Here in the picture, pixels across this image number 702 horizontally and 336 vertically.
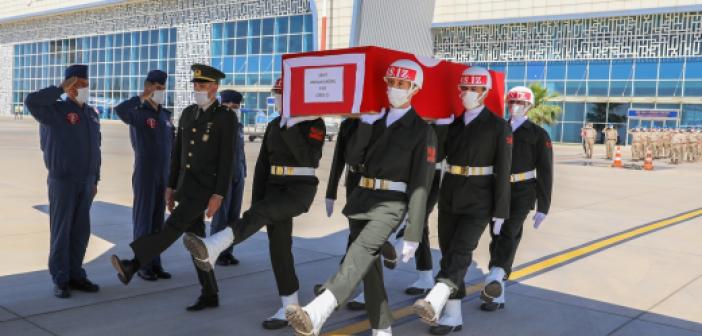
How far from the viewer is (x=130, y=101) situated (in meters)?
6.02

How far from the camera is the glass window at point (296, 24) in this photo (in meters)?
52.9

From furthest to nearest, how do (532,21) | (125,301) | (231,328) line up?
(532,21), (125,301), (231,328)

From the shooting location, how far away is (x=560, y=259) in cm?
773

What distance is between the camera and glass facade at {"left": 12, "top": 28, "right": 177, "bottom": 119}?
61812mm

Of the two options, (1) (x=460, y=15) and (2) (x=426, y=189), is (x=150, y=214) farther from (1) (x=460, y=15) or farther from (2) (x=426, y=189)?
(1) (x=460, y=15)

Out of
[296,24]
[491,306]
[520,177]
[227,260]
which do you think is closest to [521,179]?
[520,177]

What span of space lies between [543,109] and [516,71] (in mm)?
4912

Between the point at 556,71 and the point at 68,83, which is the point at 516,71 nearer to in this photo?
the point at 556,71

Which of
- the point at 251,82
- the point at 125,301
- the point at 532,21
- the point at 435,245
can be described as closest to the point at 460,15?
the point at 532,21

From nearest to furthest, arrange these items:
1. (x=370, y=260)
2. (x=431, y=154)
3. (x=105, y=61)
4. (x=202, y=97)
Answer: (x=370, y=260) → (x=431, y=154) → (x=202, y=97) → (x=105, y=61)

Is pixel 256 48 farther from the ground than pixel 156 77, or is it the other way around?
pixel 256 48

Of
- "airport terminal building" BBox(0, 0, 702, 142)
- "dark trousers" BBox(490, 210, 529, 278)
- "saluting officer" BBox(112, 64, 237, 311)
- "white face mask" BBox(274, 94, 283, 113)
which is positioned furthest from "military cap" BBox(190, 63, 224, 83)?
"airport terminal building" BBox(0, 0, 702, 142)

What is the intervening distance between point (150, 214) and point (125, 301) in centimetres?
95

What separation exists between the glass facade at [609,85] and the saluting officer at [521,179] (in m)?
39.7
